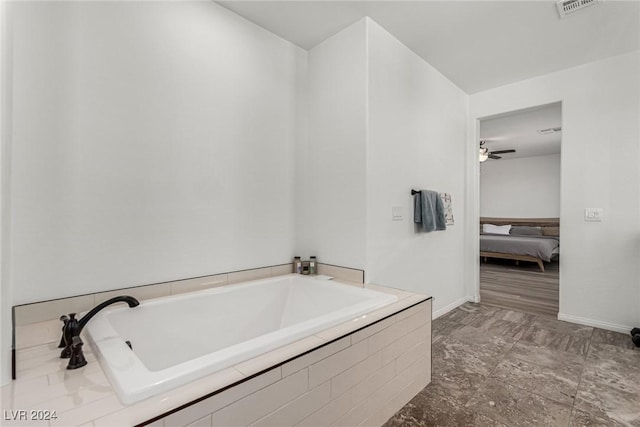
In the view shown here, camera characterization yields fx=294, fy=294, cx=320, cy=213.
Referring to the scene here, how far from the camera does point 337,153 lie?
230 cm

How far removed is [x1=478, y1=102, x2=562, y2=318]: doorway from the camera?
3.96 metres

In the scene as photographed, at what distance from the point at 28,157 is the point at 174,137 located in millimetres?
664

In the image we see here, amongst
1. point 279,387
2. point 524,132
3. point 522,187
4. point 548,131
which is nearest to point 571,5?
point 279,387

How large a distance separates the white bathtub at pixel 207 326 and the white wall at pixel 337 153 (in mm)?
371

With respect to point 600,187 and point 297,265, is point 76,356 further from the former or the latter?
point 600,187

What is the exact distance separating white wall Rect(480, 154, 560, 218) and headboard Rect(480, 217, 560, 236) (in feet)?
0.46

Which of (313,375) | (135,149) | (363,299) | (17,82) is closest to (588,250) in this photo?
(363,299)

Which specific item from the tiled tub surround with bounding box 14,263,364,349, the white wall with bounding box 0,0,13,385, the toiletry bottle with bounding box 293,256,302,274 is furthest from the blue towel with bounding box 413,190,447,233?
the white wall with bounding box 0,0,13,385

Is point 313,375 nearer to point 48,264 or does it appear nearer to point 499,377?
point 48,264

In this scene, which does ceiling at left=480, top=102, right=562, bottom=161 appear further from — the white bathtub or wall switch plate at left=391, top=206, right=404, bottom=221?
the white bathtub

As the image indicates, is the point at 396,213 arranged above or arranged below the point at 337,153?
below

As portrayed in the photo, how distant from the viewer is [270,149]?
230 centimetres

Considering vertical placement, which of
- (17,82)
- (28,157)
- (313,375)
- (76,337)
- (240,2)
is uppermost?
(240,2)

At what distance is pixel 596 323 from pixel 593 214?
1.04 m
